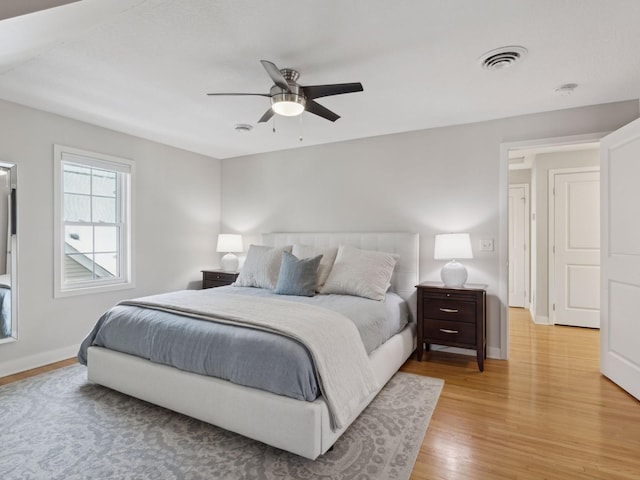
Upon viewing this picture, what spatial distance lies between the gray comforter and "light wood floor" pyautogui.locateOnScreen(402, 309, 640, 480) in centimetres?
70

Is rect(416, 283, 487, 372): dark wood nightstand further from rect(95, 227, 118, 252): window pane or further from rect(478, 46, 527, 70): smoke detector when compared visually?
rect(95, 227, 118, 252): window pane

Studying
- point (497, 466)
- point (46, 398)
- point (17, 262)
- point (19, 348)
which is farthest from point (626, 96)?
point (19, 348)

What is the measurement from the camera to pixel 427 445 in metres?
2.05

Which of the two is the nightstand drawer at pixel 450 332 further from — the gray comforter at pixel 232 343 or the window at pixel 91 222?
the window at pixel 91 222

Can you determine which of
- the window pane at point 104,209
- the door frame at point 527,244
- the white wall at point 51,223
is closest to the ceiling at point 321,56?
the white wall at point 51,223

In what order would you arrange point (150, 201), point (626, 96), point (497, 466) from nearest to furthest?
point (497, 466)
point (626, 96)
point (150, 201)

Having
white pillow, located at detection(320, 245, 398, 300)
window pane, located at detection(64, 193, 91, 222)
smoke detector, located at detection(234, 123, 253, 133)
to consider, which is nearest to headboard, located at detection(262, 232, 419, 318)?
white pillow, located at detection(320, 245, 398, 300)

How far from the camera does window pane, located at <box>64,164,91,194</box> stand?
11.8 ft

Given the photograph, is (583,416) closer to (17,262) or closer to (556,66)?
(556,66)

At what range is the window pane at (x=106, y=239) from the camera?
153 inches

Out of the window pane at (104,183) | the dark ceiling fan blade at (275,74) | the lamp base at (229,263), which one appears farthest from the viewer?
the lamp base at (229,263)

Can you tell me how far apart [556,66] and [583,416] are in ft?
7.93

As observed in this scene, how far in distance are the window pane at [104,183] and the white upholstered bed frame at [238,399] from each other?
76.3 inches

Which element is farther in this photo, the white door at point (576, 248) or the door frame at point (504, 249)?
the white door at point (576, 248)
